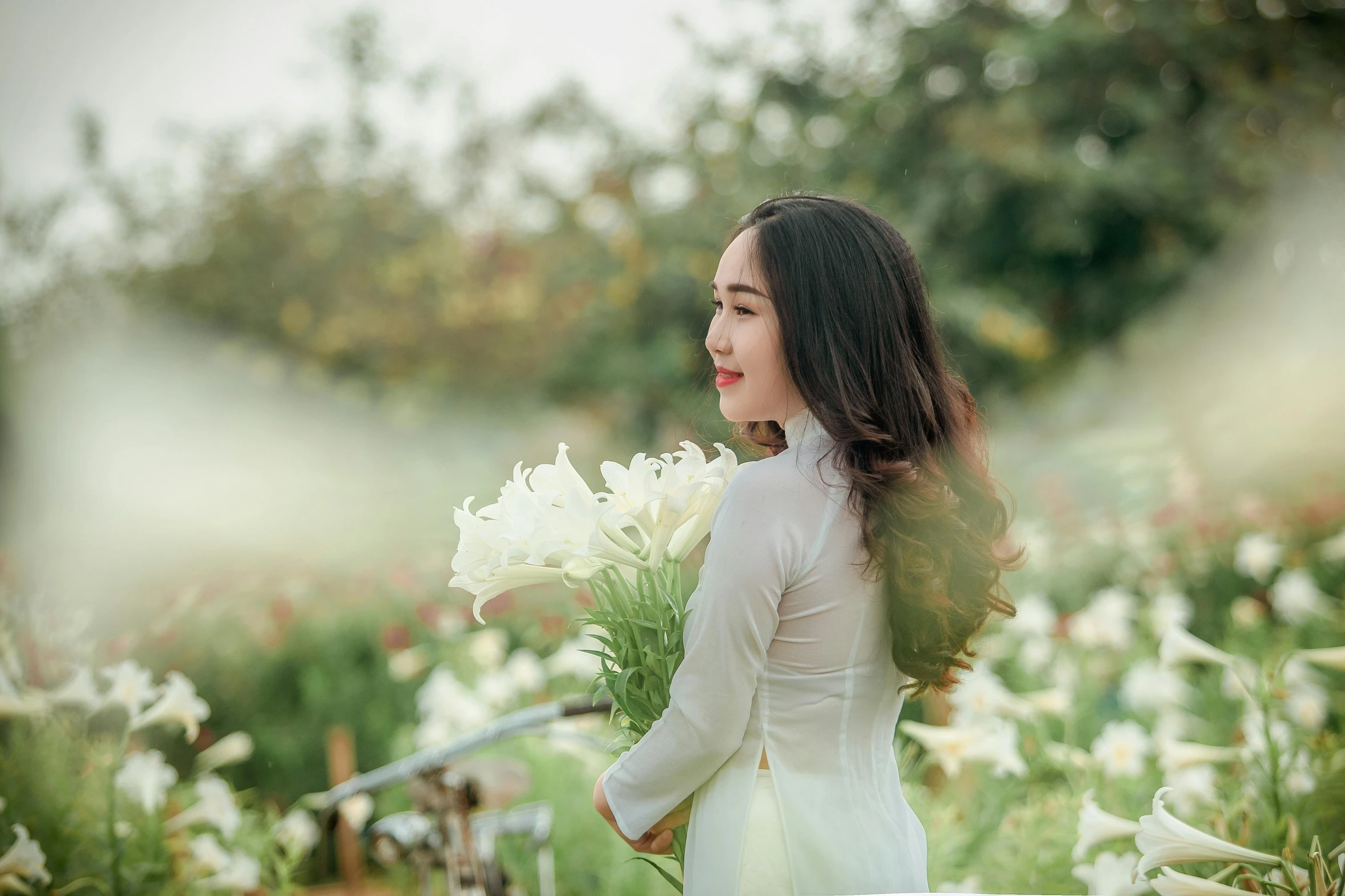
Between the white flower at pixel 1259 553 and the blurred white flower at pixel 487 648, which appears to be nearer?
the blurred white flower at pixel 487 648

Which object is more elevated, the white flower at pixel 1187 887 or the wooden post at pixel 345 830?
the white flower at pixel 1187 887

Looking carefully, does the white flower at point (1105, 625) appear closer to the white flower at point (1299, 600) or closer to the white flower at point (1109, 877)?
the white flower at point (1299, 600)

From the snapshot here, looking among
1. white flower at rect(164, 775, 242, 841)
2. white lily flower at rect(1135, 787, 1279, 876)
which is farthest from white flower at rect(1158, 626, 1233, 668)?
white flower at rect(164, 775, 242, 841)

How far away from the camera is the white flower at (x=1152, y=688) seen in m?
3.11

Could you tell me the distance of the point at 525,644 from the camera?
13.3 ft

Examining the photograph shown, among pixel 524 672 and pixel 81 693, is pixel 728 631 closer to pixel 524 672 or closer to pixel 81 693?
pixel 81 693

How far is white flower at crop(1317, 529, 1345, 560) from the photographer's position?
3.88m

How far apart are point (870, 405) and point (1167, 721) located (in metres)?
2.46

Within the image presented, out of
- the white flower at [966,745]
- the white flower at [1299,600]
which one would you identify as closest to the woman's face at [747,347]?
the white flower at [966,745]

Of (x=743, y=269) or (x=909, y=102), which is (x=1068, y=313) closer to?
(x=909, y=102)

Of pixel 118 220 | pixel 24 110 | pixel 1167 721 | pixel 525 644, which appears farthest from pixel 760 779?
pixel 118 220

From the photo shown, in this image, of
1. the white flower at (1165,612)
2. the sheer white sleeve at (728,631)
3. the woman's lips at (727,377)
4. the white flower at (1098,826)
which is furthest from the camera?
the white flower at (1165,612)

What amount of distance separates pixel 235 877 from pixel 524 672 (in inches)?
50.4

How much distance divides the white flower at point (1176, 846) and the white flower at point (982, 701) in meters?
1.11
